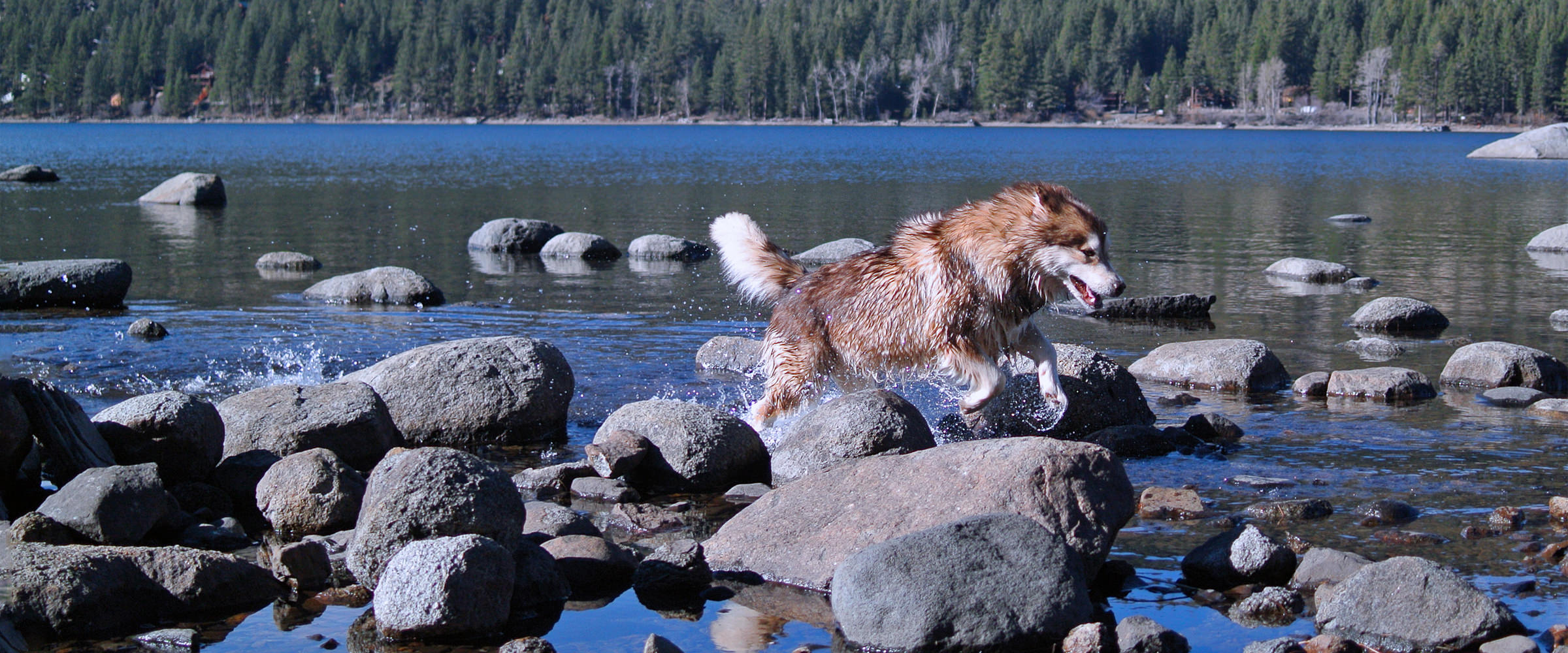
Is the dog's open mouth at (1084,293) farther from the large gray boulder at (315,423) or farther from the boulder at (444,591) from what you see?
the large gray boulder at (315,423)

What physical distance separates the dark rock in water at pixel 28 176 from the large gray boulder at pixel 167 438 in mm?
39307

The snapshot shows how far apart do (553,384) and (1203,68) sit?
15320 cm

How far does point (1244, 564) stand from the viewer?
229 inches

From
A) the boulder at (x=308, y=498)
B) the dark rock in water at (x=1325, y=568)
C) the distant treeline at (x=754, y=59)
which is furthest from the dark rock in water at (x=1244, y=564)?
the distant treeline at (x=754, y=59)

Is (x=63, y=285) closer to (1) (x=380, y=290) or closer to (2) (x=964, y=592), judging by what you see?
(1) (x=380, y=290)

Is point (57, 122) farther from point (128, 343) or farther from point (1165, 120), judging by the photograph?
point (128, 343)

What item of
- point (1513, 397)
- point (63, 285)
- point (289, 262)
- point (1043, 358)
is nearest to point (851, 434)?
point (1043, 358)

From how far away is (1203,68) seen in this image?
150375mm

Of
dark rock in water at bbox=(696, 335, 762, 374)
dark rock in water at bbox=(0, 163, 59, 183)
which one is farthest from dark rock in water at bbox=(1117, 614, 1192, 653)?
dark rock in water at bbox=(0, 163, 59, 183)

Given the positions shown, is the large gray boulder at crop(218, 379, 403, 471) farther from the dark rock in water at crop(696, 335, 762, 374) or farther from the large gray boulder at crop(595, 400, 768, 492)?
the dark rock in water at crop(696, 335, 762, 374)

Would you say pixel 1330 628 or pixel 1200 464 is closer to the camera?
pixel 1330 628

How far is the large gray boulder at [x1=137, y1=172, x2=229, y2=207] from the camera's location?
105 feet

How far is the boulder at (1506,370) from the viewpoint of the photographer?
34.9ft

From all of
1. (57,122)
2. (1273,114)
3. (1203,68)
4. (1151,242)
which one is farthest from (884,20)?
(1151,242)
